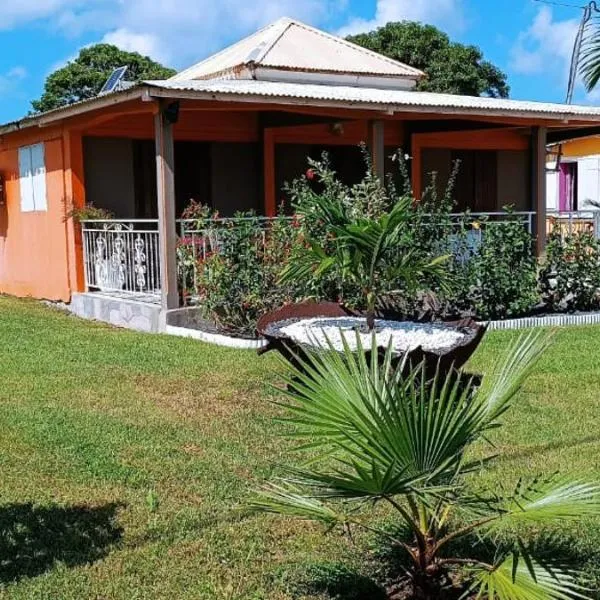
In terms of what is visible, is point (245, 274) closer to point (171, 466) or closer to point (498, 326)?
point (498, 326)

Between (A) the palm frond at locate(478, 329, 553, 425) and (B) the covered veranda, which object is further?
(B) the covered veranda

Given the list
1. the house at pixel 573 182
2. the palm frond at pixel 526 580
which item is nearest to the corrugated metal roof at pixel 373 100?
the house at pixel 573 182

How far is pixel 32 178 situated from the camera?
48.3 feet

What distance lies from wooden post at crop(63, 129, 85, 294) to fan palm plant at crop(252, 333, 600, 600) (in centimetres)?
1030

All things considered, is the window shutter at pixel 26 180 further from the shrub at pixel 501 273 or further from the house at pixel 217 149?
the shrub at pixel 501 273

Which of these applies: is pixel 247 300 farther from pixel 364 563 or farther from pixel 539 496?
pixel 539 496

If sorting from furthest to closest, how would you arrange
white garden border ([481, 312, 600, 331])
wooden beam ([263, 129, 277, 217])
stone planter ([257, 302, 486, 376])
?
1. wooden beam ([263, 129, 277, 217])
2. white garden border ([481, 312, 600, 331])
3. stone planter ([257, 302, 486, 376])

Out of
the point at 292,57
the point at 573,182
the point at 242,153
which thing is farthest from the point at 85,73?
the point at 242,153

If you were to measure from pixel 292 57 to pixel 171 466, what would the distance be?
39.5ft

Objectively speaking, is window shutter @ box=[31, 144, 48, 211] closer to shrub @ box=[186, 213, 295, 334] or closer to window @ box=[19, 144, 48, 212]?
window @ box=[19, 144, 48, 212]

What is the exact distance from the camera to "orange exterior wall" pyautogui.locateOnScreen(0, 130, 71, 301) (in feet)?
44.8

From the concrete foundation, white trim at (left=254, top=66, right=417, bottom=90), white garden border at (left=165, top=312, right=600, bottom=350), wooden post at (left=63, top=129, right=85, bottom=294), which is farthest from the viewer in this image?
white trim at (left=254, top=66, right=417, bottom=90)

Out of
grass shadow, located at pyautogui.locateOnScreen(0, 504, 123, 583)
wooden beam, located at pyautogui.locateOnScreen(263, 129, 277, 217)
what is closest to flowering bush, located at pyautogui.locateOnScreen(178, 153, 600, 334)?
wooden beam, located at pyautogui.locateOnScreen(263, 129, 277, 217)

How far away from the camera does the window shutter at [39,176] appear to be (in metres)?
14.2
